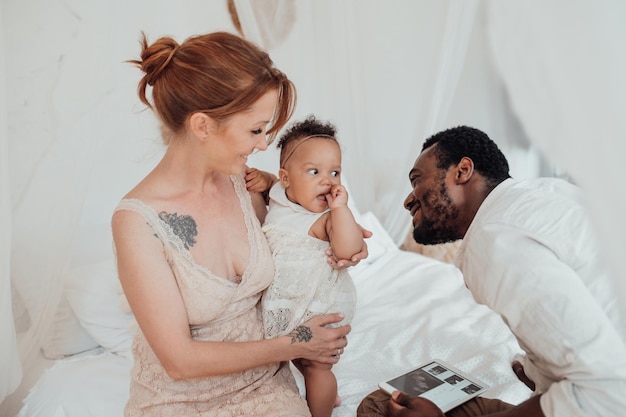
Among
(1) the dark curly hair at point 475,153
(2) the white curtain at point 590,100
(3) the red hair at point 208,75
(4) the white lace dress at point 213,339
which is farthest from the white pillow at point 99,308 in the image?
(2) the white curtain at point 590,100

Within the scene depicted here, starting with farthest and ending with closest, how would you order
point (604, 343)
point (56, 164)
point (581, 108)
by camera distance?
1. point (56, 164)
2. point (604, 343)
3. point (581, 108)

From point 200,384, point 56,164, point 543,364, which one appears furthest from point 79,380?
point 543,364

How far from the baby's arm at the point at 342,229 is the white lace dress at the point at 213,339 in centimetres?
19

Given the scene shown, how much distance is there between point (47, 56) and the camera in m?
1.71

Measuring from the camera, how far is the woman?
4.26 ft

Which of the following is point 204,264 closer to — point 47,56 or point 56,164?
point 56,164

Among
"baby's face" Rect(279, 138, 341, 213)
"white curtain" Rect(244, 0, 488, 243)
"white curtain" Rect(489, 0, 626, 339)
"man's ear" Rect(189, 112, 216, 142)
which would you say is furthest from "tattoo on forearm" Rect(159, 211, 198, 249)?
"white curtain" Rect(244, 0, 488, 243)

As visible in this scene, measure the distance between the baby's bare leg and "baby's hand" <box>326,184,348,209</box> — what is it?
1.41 feet

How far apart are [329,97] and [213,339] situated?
167 cm

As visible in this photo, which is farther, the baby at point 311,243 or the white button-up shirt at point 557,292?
the baby at point 311,243

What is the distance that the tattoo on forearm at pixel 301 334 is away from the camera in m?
1.42

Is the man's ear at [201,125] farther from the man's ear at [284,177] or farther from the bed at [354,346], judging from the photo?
the bed at [354,346]

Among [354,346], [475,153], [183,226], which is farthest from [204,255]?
[354,346]

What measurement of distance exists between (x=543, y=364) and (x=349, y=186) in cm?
198
